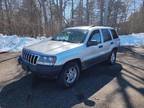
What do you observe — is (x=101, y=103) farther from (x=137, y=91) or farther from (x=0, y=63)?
(x=0, y=63)

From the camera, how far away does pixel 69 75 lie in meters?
5.79

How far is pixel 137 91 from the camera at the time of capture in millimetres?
5719

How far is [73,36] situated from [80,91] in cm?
201

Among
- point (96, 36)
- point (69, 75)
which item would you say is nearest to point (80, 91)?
point (69, 75)

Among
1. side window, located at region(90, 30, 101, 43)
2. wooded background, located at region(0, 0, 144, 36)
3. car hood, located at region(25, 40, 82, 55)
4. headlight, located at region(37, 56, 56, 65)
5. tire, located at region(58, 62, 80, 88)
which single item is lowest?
tire, located at region(58, 62, 80, 88)

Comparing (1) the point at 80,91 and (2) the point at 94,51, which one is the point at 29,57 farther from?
(2) the point at 94,51

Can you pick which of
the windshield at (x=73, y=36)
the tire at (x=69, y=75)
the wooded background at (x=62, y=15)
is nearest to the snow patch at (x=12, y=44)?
the wooded background at (x=62, y=15)

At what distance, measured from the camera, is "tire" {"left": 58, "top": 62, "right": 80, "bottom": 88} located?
18.1 ft

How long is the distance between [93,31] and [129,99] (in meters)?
2.71

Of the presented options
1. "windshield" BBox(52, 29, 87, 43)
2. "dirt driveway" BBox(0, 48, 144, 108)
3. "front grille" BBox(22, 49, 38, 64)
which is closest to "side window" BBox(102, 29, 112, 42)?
"windshield" BBox(52, 29, 87, 43)

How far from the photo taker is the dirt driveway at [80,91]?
4824 mm

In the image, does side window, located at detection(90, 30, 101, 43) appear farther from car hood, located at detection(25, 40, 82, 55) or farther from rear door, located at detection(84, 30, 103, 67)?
car hood, located at detection(25, 40, 82, 55)

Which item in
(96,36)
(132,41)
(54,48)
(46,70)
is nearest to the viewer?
(46,70)

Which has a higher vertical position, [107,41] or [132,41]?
[107,41]
